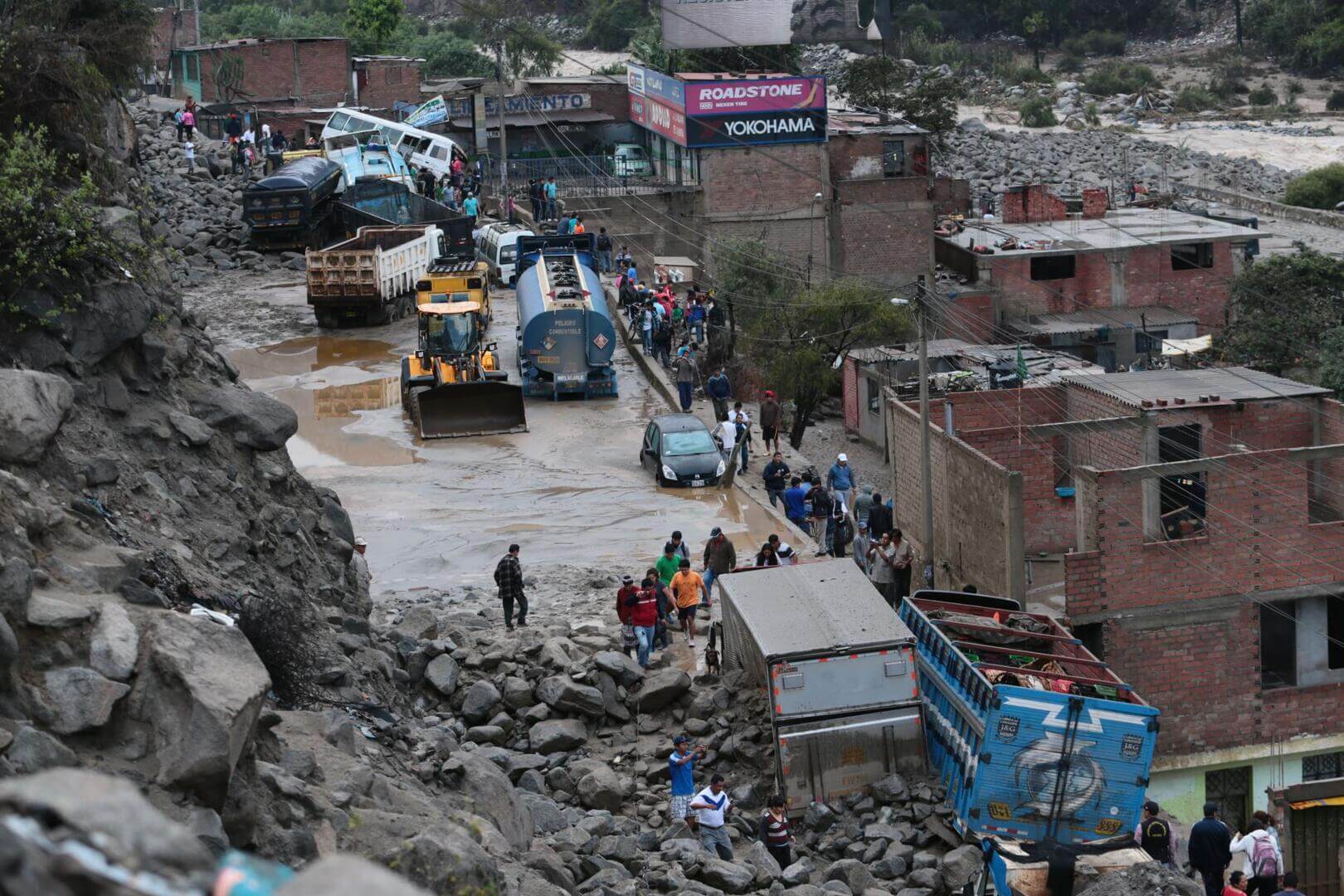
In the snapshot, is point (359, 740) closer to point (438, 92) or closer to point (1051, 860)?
point (1051, 860)

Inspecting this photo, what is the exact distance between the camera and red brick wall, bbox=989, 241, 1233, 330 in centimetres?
4703

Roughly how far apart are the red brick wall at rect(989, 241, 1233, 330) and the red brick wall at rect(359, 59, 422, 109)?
3064cm

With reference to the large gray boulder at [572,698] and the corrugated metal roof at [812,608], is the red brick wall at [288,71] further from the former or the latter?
the corrugated metal roof at [812,608]

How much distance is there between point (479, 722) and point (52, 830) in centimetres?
1239

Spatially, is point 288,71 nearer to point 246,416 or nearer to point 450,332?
point 450,332

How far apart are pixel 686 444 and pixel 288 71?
42368 millimetres

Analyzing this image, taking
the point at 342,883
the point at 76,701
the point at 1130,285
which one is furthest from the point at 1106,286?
the point at 342,883

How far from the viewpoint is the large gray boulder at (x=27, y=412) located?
34.2 ft

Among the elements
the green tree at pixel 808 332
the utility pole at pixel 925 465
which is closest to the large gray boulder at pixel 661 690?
the utility pole at pixel 925 465

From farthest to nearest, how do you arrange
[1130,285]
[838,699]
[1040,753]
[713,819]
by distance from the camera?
[1130,285] → [838,699] → [1040,753] → [713,819]

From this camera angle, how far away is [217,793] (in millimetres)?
8000

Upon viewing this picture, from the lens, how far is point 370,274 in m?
36.3

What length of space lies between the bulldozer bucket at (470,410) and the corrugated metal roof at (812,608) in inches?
547

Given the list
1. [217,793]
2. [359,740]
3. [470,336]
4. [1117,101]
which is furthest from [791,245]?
[1117,101]
